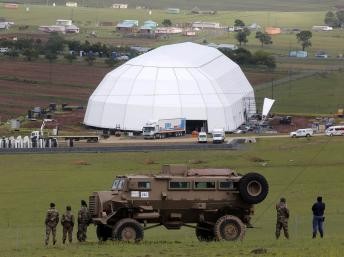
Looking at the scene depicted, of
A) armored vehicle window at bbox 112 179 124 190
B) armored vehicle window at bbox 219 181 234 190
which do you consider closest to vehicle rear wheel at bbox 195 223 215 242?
armored vehicle window at bbox 219 181 234 190

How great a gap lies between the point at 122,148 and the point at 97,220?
146ft

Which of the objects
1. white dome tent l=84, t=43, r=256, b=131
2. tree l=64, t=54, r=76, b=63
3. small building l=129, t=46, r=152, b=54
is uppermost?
small building l=129, t=46, r=152, b=54

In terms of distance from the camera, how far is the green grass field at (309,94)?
110125mm

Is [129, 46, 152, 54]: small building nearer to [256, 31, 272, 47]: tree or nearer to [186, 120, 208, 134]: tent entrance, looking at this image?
[256, 31, 272, 47]: tree

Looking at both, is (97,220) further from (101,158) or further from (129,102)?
(129,102)

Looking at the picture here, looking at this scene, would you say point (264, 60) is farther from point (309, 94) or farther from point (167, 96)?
point (167, 96)

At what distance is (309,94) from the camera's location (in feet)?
384

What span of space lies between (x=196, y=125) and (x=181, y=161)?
28428 millimetres

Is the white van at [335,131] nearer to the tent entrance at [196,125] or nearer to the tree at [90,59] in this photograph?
the tent entrance at [196,125]

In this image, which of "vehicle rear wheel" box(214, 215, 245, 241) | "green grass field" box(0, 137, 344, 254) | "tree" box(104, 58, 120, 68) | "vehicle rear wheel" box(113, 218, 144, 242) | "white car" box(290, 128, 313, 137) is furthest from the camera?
"tree" box(104, 58, 120, 68)

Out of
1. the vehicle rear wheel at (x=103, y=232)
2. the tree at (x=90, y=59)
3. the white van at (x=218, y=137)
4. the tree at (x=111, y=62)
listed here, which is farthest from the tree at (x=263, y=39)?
the vehicle rear wheel at (x=103, y=232)

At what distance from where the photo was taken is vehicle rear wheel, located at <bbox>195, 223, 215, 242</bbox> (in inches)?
1359

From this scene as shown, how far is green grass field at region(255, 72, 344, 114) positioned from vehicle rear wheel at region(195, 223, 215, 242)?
73.5m

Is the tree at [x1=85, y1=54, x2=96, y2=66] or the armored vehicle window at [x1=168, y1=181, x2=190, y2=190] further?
the tree at [x1=85, y1=54, x2=96, y2=66]
